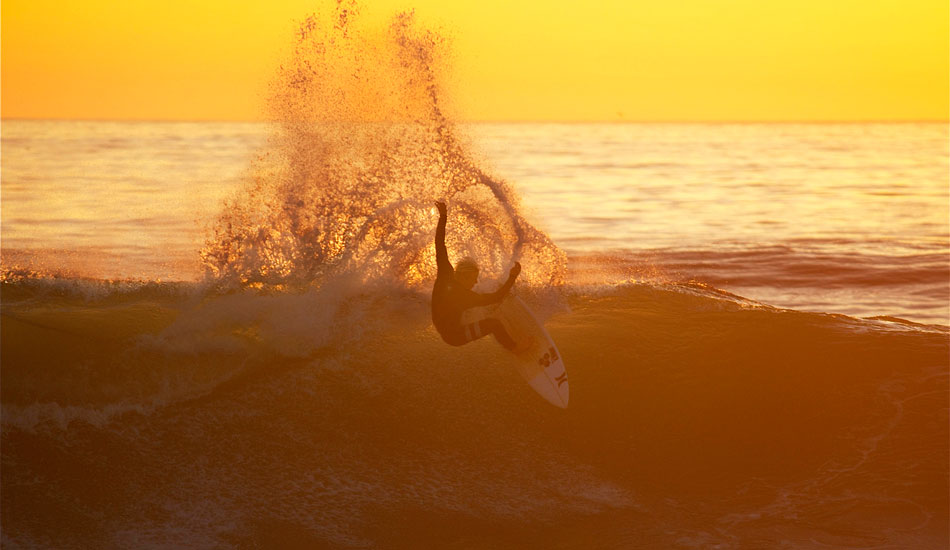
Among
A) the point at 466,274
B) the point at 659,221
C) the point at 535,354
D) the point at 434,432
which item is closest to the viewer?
the point at 434,432

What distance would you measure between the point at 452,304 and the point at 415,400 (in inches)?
38.7

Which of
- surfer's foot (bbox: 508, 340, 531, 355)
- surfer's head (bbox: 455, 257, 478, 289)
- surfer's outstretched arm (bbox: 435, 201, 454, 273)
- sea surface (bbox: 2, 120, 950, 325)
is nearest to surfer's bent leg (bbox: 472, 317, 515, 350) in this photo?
surfer's foot (bbox: 508, 340, 531, 355)

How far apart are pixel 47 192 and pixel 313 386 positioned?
895 inches

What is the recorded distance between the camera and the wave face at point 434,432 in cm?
695

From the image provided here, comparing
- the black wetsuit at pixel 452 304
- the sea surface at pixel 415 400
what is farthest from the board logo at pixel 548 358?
the black wetsuit at pixel 452 304

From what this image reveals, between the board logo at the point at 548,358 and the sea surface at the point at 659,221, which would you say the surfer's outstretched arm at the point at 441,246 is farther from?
the sea surface at the point at 659,221

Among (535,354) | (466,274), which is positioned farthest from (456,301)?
(535,354)

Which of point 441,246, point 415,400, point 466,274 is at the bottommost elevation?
point 415,400

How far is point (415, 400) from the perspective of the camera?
8.19 meters

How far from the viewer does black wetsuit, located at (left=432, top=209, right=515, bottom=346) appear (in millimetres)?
8141

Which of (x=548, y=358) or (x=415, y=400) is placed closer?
(x=415, y=400)

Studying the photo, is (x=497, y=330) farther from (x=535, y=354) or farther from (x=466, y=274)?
(x=466, y=274)

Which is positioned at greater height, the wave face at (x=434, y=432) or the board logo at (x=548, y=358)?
the board logo at (x=548, y=358)

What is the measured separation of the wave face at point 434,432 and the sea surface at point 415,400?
0.02 m
